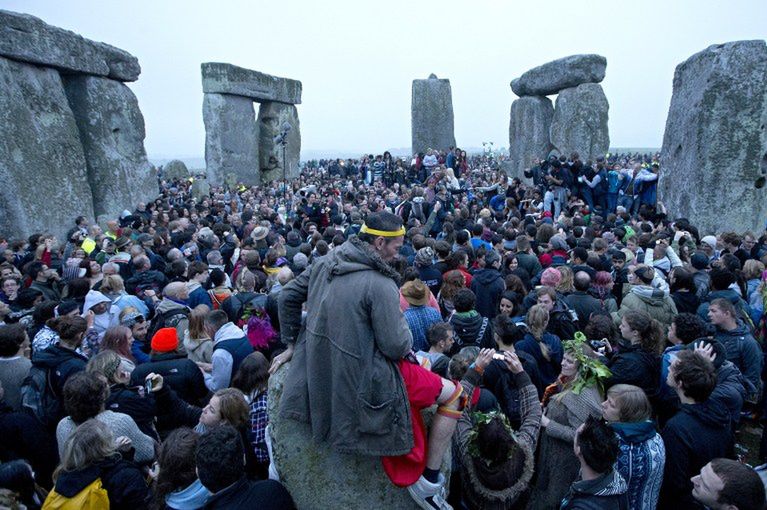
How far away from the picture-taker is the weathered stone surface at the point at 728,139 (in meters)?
10.0

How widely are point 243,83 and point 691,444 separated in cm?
2172

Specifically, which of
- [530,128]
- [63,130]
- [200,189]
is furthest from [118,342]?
[530,128]

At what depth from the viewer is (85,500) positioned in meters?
2.68

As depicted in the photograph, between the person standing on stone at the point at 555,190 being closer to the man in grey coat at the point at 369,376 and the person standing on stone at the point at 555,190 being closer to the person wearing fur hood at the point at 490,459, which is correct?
the person wearing fur hood at the point at 490,459

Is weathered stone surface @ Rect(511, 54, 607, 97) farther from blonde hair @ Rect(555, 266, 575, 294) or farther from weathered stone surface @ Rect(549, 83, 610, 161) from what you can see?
blonde hair @ Rect(555, 266, 575, 294)

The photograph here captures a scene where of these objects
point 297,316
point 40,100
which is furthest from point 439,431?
point 40,100

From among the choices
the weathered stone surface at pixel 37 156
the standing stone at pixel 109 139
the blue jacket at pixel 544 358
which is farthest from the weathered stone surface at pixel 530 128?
the blue jacket at pixel 544 358

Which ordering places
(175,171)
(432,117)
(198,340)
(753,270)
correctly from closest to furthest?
(198,340) < (753,270) < (432,117) < (175,171)

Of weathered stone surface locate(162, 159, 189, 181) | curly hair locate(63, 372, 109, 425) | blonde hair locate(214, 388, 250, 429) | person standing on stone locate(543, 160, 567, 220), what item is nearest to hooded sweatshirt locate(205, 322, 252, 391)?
blonde hair locate(214, 388, 250, 429)

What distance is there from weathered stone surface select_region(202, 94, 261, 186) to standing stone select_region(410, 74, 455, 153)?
8.67 m

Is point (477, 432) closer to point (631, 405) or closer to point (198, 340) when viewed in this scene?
point (631, 405)

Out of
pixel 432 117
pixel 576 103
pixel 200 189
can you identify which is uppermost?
pixel 432 117

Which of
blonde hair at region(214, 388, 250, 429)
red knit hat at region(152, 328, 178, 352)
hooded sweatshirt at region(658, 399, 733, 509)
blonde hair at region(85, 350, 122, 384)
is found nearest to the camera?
hooded sweatshirt at region(658, 399, 733, 509)

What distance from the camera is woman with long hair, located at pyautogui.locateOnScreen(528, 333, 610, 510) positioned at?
3.30 meters
